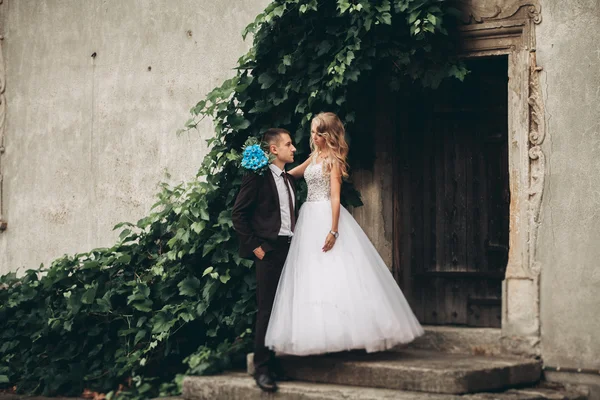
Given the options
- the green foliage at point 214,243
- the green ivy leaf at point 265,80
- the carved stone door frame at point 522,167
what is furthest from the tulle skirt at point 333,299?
the green ivy leaf at point 265,80

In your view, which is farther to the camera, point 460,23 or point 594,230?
point 460,23

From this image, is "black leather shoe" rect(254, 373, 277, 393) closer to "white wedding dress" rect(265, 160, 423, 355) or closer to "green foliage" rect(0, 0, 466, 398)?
"white wedding dress" rect(265, 160, 423, 355)

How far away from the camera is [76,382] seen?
7.71 meters

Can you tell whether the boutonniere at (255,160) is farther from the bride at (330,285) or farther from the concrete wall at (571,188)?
the concrete wall at (571,188)

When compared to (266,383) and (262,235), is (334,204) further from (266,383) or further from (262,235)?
(266,383)

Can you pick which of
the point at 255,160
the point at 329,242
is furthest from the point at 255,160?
the point at 329,242

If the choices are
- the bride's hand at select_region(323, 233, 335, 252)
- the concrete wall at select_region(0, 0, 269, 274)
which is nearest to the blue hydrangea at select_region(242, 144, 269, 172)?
the bride's hand at select_region(323, 233, 335, 252)

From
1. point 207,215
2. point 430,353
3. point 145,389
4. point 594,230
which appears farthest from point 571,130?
point 145,389

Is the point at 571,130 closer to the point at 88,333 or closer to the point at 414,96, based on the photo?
the point at 414,96

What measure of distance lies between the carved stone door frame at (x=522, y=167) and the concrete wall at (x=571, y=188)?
0.22ft

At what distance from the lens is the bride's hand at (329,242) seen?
6.20 meters

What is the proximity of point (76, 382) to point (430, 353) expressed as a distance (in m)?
3.12

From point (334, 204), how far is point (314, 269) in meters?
0.48

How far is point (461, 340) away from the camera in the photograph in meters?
6.98
